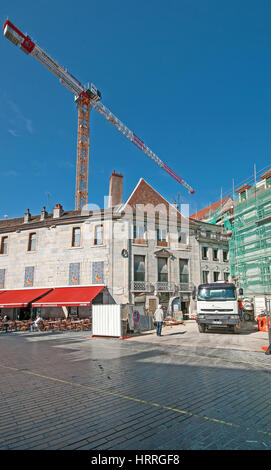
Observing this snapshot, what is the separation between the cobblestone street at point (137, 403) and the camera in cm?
346

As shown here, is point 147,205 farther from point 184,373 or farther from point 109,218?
point 184,373

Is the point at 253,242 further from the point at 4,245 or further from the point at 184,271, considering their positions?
the point at 4,245

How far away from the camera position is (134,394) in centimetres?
534

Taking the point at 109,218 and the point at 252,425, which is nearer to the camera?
the point at 252,425

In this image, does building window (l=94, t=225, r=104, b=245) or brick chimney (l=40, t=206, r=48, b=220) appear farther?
brick chimney (l=40, t=206, r=48, b=220)

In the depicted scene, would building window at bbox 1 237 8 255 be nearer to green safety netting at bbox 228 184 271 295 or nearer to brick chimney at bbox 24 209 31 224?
brick chimney at bbox 24 209 31 224

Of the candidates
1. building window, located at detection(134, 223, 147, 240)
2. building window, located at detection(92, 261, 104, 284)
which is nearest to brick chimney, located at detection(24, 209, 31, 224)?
building window, located at detection(92, 261, 104, 284)

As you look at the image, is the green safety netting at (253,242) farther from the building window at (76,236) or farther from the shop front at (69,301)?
the building window at (76,236)

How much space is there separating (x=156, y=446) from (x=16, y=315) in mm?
24784

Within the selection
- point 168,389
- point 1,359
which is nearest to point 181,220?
point 1,359

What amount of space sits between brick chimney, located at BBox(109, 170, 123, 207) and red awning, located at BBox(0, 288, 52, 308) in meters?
9.56

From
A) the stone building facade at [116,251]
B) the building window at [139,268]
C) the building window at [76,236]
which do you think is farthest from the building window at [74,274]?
the building window at [139,268]

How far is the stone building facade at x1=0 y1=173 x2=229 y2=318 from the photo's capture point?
2317 cm

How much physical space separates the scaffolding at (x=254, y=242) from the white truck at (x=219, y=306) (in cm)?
763
